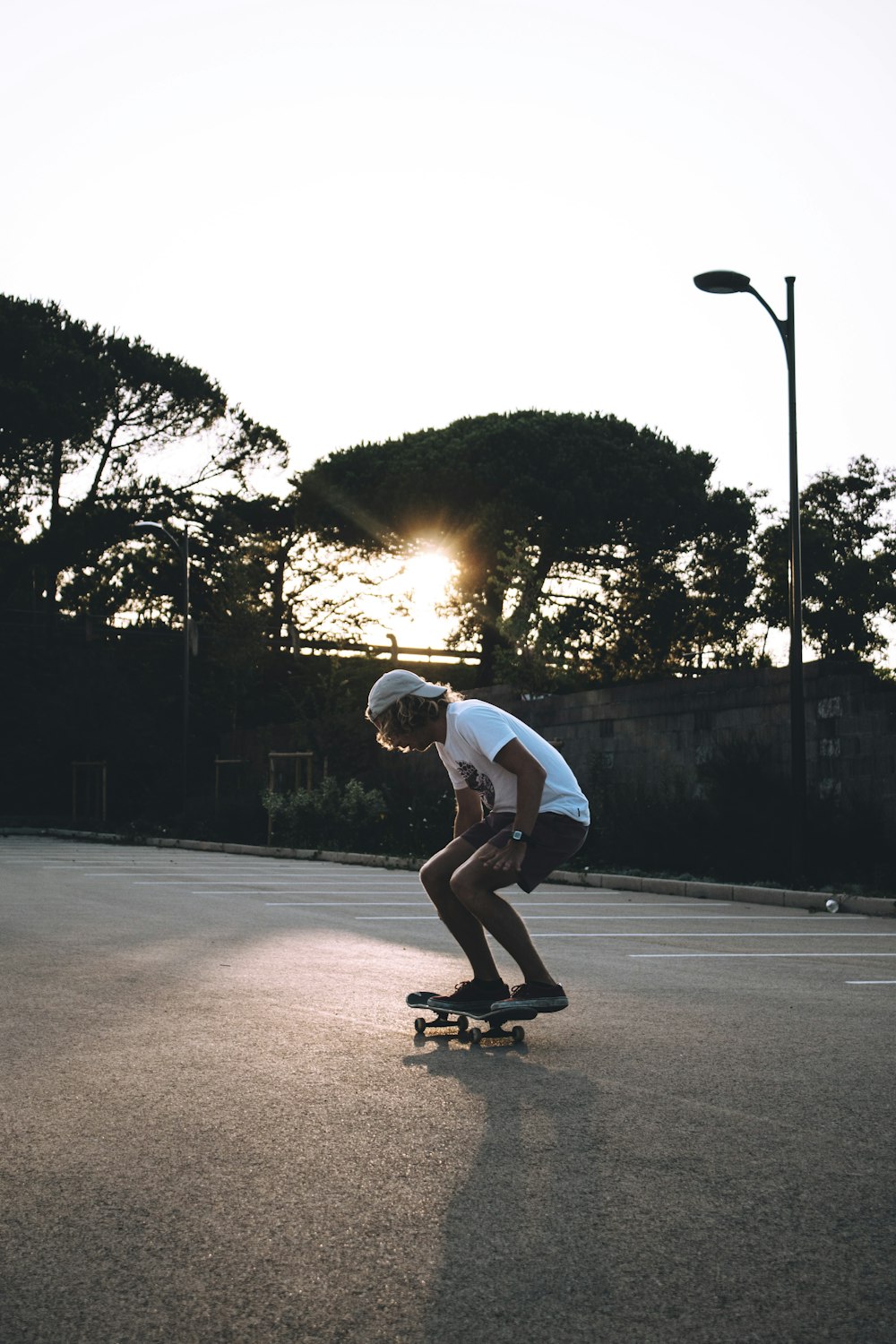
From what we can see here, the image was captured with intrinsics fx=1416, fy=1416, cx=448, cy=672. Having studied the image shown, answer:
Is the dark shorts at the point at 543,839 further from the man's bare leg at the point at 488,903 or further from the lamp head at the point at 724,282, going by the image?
the lamp head at the point at 724,282

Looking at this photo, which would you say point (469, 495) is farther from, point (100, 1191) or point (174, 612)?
point (100, 1191)

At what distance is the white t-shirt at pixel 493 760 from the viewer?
562 centimetres

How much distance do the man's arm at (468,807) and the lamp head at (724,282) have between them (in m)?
11.6

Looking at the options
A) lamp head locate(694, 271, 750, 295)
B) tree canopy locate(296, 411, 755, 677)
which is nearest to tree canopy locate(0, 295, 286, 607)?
tree canopy locate(296, 411, 755, 677)

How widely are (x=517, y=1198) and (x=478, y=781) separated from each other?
245 centimetres

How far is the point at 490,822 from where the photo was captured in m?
5.83

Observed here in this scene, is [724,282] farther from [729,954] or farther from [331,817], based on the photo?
[331,817]

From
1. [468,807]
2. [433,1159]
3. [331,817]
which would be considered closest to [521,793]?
[468,807]

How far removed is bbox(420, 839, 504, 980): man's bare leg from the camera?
5918mm

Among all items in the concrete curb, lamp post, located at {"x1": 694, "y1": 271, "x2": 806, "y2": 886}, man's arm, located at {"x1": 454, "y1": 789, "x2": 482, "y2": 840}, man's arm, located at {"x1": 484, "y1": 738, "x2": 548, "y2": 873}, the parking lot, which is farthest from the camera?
lamp post, located at {"x1": 694, "y1": 271, "x2": 806, "y2": 886}

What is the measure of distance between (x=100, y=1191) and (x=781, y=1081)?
248cm

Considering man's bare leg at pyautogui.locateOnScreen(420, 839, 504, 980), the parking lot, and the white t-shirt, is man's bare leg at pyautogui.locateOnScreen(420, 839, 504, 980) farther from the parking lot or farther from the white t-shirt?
the parking lot

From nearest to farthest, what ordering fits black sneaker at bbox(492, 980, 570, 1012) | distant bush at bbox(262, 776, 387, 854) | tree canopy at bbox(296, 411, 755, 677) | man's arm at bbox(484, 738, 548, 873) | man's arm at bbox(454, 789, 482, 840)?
man's arm at bbox(484, 738, 548, 873)
black sneaker at bbox(492, 980, 570, 1012)
man's arm at bbox(454, 789, 482, 840)
distant bush at bbox(262, 776, 387, 854)
tree canopy at bbox(296, 411, 755, 677)

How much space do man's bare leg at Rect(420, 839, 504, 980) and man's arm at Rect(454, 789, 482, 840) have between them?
0.16 metres
